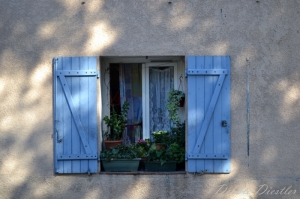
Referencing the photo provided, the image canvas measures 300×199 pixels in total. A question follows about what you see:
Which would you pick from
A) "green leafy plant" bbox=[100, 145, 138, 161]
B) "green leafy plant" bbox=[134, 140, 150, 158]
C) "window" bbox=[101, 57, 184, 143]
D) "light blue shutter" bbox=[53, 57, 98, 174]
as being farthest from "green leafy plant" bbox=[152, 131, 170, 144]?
"light blue shutter" bbox=[53, 57, 98, 174]

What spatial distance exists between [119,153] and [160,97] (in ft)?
3.38

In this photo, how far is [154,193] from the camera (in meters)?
5.80

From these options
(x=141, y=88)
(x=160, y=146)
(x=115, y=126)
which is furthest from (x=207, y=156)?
(x=141, y=88)

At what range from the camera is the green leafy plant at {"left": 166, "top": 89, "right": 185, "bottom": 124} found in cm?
610

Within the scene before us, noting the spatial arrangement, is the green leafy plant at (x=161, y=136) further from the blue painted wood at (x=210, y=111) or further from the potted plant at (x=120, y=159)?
the blue painted wood at (x=210, y=111)

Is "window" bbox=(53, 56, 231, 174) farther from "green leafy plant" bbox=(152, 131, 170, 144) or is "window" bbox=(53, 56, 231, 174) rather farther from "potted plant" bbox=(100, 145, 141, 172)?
"green leafy plant" bbox=(152, 131, 170, 144)

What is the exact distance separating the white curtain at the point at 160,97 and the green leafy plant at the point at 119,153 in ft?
1.98

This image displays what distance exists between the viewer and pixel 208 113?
5.74 meters

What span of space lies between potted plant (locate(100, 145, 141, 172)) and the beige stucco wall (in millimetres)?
125

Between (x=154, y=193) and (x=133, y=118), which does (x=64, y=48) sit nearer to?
(x=133, y=118)

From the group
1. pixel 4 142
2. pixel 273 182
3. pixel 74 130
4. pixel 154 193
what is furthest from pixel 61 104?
pixel 273 182

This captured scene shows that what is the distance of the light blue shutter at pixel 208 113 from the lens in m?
5.75

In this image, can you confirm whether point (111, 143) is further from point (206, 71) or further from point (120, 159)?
point (206, 71)

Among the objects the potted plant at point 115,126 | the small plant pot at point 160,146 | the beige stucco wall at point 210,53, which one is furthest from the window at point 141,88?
the beige stucco wall at point 210,53
